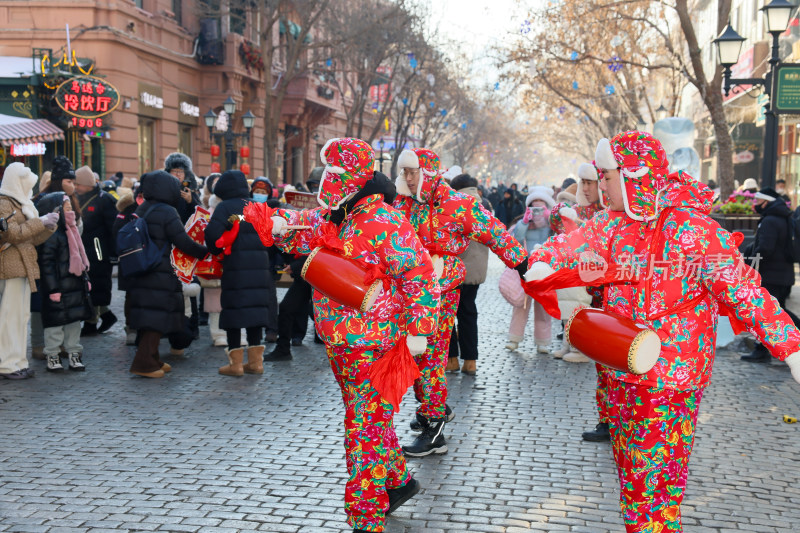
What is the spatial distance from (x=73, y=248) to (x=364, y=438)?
4.86 m

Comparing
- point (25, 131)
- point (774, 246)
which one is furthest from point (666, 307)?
point (25, 131)

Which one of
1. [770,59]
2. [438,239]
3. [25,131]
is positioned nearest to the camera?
[438,239]

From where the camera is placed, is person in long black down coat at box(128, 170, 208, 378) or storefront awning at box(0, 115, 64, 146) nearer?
person in long black down coat at box(128, 170, 208, 378)

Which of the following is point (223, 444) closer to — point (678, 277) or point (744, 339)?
point (678, 277)

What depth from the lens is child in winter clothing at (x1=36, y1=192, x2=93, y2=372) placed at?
25.7ft

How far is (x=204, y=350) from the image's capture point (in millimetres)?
9344

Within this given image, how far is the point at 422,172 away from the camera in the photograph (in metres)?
5.86

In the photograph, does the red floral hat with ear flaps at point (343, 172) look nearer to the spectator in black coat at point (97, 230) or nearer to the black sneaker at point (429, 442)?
the black sneaker at point (429, 442)

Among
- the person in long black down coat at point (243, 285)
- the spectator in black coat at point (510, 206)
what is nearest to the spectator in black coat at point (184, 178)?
the person in long black down coat at point (243, 285)

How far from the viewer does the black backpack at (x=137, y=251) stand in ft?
25.4

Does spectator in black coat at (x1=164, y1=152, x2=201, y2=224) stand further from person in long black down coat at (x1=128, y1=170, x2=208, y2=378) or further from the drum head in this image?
the drum head

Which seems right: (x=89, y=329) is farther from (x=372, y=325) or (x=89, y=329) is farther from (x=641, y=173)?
(x=641, y=173)

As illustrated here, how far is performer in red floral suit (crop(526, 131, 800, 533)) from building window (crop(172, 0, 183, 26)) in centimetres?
2418

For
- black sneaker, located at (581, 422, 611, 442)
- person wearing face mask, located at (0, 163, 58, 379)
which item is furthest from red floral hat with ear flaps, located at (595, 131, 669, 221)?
person wearing face mask, located at (0, 163, 58, 379)
